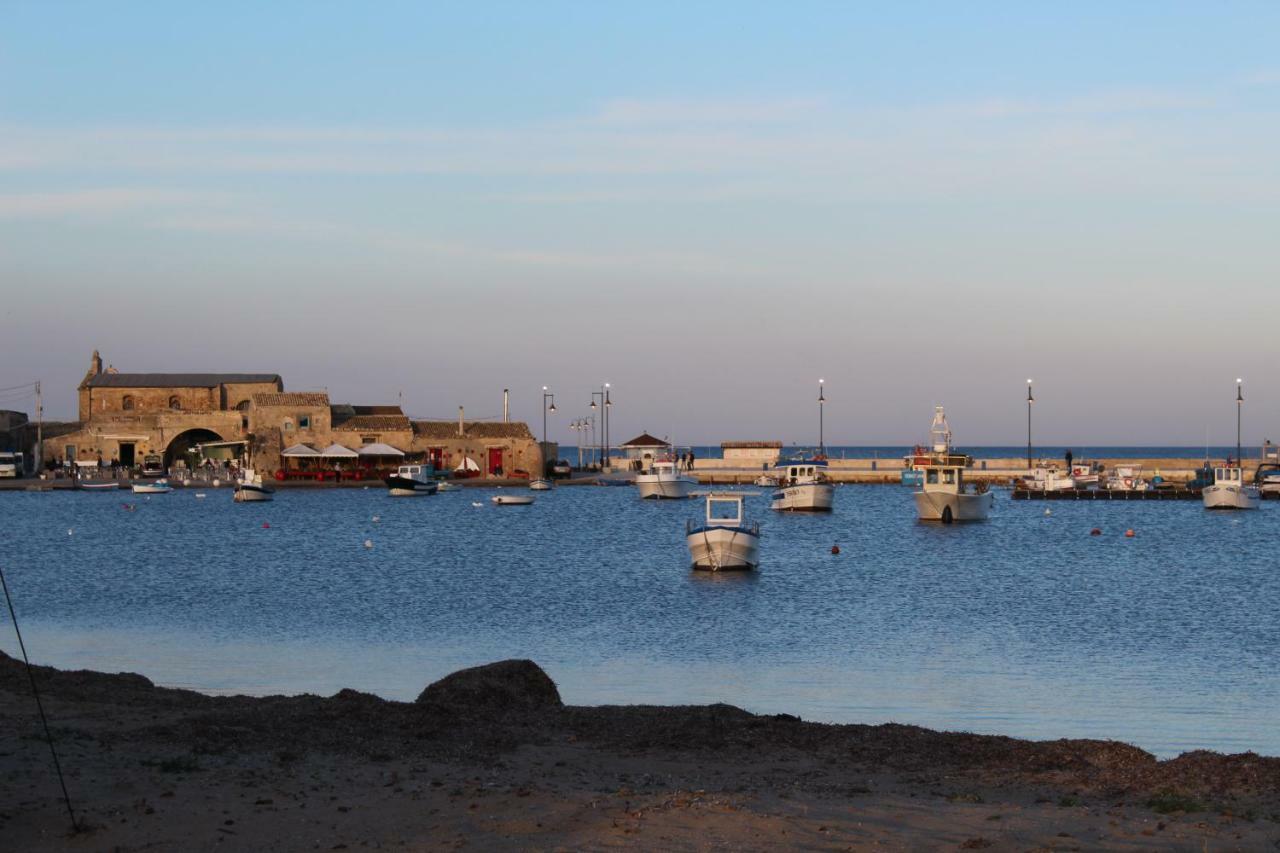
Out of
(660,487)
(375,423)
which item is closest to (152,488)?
(375,423)

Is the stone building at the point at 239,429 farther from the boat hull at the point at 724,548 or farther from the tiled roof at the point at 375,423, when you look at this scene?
→ the boat hull at the point at 724,548

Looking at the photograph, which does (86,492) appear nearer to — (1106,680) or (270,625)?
(270,625)

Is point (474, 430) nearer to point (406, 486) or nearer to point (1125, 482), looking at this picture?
point (406, 486)

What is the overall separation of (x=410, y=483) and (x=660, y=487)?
672 inches

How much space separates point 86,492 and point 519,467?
106 feet

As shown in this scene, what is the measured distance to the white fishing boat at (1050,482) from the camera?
329ft

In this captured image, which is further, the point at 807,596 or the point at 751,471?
the point at 751,471

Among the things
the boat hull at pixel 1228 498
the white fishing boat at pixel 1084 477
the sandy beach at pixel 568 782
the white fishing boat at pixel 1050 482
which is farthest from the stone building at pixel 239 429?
the sandy beach at pixel 568 782

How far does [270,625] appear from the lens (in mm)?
29156

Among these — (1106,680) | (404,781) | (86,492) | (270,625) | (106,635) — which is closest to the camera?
(404,781)

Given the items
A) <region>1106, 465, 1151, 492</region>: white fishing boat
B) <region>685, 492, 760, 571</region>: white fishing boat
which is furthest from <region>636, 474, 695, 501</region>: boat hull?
<region>685, 492, 760, 571</region>: white fishing boat

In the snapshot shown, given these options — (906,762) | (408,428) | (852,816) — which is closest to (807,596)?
(906,762)

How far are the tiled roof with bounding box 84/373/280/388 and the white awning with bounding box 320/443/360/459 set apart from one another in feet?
40.5

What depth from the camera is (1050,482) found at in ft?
331
